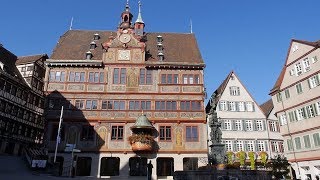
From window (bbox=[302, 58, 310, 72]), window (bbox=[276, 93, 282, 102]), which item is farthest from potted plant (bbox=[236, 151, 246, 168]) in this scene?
window (bbox=[302, 58, 310, 72])

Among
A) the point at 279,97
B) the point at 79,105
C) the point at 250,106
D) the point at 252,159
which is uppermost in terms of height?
the point at 279,97

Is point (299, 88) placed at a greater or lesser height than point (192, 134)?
greater

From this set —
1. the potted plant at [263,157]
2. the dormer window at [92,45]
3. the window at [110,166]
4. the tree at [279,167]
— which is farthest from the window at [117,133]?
the tree at [279,167]

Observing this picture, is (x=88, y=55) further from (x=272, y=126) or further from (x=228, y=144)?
(x=272, y=126)

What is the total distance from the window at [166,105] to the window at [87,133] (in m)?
7.49

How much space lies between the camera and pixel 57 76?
109 feet

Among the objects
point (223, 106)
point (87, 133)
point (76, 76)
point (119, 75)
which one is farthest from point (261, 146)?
point (76, 76)

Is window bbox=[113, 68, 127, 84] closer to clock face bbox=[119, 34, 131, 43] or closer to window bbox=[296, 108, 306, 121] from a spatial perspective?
clock face bbox=[119, 34, 131, 43]

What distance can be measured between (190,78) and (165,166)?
401 inches

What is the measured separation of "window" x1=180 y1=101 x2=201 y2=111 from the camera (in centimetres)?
3265

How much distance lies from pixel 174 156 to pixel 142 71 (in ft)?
33.0

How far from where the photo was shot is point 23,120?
139 ft

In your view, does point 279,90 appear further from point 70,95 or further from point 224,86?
point 70,95

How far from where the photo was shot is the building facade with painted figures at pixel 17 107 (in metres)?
38.5
